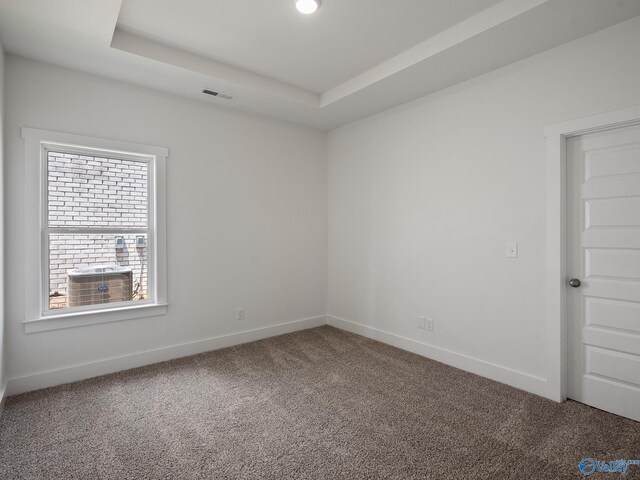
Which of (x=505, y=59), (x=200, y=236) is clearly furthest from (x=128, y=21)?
(x=505, y=59)

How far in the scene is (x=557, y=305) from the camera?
8.61 ft

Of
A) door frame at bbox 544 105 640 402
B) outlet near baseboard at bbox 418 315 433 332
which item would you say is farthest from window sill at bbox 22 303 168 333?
door frame at bbox 544 105 640 402

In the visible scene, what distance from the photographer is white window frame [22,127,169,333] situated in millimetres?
2781

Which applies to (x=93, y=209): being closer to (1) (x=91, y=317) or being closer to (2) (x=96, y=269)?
(2) (x=96, y=269)

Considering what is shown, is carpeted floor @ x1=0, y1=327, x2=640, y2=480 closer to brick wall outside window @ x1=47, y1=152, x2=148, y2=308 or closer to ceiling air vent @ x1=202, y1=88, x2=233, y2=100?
brick wall outside window @ x1=47, y1=152, x2=148, y2=308

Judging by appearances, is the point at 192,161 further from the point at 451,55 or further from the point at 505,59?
the point at 505,59

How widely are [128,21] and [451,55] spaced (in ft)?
7.97

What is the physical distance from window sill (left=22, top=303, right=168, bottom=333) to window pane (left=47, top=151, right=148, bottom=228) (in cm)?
77

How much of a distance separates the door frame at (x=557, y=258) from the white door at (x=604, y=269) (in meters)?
0.05

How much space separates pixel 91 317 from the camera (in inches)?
120

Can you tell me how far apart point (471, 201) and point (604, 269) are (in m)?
1.11

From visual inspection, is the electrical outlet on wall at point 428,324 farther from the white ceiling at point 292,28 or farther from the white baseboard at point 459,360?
the white ceiling at point 292,28

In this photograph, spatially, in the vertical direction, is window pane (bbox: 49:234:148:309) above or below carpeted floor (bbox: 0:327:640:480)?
above

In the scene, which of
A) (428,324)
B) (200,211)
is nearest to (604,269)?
(428,324)
